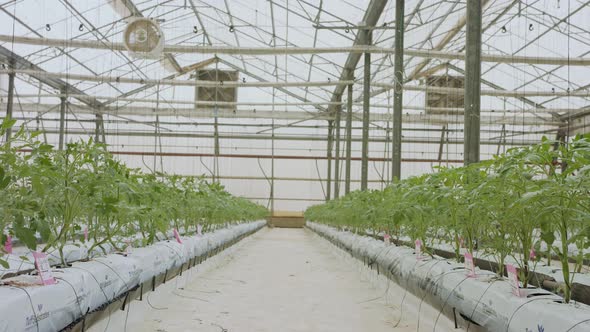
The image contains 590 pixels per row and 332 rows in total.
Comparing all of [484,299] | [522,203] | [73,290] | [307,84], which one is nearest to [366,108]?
[307,84]

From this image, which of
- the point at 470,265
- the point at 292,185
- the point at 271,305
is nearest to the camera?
the point at 470,265

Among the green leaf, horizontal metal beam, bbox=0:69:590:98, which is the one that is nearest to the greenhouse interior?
the green leaf

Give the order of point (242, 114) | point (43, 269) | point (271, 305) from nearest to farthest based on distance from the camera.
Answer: point (43, 269)
point (271, 305)
point (242, 114)

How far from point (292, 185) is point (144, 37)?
13.8 meters

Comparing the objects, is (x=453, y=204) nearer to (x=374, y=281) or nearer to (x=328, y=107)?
(x=374, y=281)

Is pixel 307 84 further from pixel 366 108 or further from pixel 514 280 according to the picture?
pixel 514 280

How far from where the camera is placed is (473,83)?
439 centimetres

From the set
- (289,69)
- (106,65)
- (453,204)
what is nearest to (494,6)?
(289,69)

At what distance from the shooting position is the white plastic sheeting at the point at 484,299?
156 cm

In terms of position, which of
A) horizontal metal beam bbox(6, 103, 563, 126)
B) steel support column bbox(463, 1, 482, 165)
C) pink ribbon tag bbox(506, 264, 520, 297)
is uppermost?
horizontal metal beam bbox(6, 103, 563, 126)

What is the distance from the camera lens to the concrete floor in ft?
9.23

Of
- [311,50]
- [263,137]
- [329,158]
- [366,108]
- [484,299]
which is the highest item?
[311,50]

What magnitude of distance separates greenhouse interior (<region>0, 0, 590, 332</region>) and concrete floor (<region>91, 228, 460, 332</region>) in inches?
1.0

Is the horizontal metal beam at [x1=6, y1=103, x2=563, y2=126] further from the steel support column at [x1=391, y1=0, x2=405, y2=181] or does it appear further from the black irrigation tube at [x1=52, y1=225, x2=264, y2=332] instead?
the black irrigation tube at [x1=52, y1=225, x2=264, y2=332]
